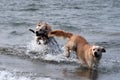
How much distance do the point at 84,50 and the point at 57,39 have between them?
3418mm

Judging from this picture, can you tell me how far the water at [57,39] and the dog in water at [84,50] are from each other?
0.76 ft

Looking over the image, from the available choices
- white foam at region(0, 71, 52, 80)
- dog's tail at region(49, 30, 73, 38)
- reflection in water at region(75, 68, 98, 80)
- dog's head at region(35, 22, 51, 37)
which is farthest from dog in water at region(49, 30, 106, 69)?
white foam at region(0, 71, 52, 80)

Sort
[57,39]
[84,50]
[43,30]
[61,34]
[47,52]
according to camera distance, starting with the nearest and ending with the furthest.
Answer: [84,50], [61,34], [47,52], [43,30], [57,39]

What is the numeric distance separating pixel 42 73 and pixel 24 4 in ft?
43.9

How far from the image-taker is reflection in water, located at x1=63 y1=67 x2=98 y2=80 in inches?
378

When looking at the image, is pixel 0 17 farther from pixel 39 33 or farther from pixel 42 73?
pixel 42 73

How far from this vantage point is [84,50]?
10.7 meters

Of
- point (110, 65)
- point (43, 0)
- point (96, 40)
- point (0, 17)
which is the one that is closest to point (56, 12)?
point (0, 17)

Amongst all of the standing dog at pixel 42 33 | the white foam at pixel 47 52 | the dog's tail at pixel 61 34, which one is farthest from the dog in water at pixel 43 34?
the dog's tail at pixel 61 34

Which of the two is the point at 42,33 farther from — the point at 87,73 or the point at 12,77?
the point at 12,77

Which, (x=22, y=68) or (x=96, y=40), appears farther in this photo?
(x=96, y=40)

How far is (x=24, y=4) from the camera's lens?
22672 millimetres

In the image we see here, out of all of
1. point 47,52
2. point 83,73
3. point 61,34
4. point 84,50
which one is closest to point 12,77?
point 83,73

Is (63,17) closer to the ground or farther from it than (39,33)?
closer to the ground
